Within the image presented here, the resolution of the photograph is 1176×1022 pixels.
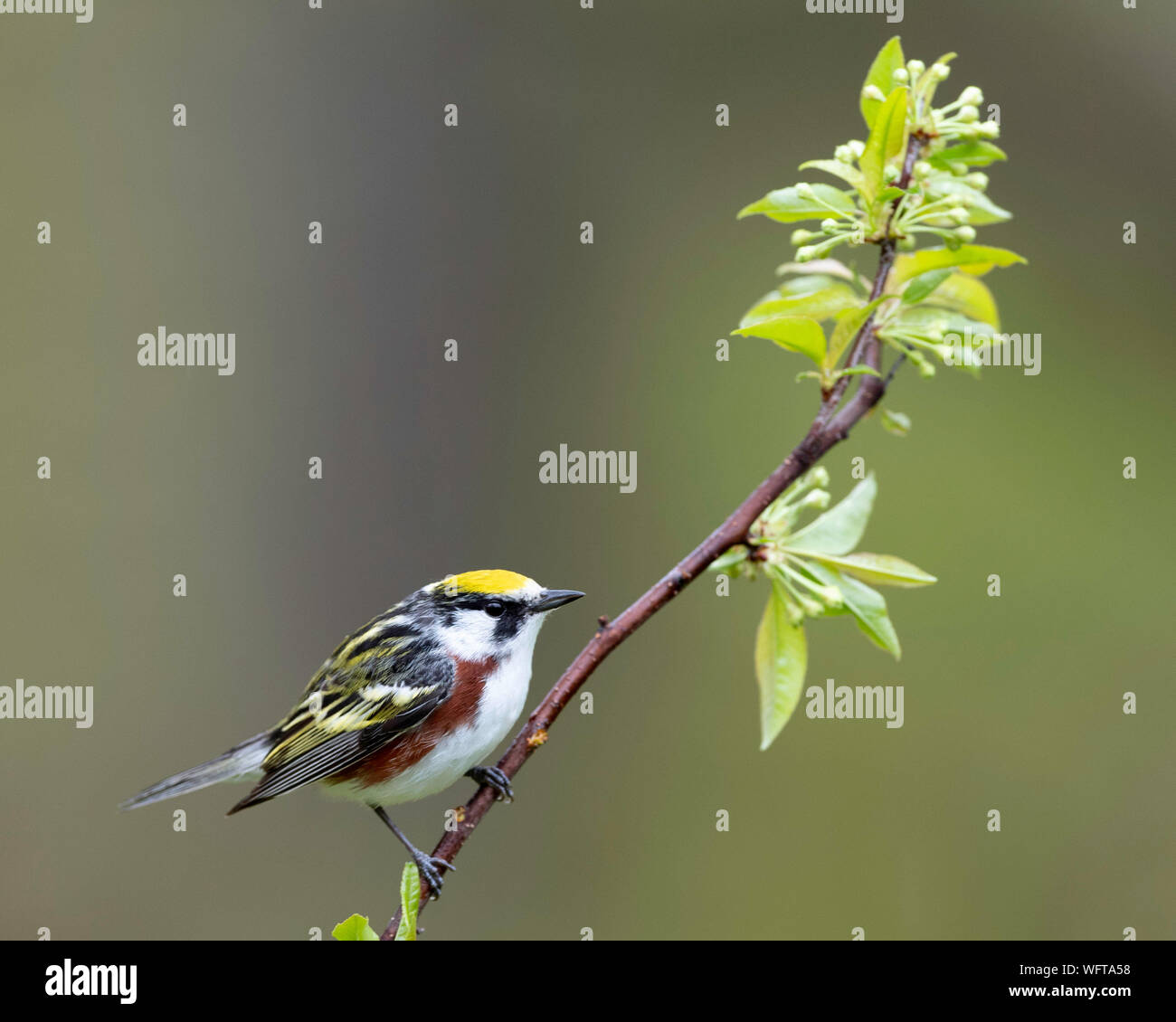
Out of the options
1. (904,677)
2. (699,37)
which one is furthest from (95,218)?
(904,677)

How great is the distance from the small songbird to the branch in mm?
1012

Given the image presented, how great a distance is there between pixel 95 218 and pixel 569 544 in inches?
142

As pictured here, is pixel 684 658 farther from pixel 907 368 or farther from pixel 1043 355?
pixel 1043 355

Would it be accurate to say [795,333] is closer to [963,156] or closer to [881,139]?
[881,139]

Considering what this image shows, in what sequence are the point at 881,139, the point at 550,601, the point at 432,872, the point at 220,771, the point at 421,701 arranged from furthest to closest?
the point at 220,771 < the point at 421,701 < the point at 550,601 < the point at 432,872 < the point at 881,139

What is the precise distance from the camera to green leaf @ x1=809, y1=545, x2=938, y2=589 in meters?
2.65

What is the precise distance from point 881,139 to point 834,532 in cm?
85

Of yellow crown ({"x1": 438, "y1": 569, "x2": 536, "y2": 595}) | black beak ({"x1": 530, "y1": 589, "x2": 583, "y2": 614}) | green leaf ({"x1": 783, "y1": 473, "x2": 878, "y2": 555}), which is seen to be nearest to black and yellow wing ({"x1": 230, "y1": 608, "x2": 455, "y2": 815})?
yellow crown ({"x1": 438, "y1": 569, "x2": 536, "y2": 595})

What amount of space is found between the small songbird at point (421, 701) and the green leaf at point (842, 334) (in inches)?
50.9

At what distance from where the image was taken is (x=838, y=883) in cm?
717

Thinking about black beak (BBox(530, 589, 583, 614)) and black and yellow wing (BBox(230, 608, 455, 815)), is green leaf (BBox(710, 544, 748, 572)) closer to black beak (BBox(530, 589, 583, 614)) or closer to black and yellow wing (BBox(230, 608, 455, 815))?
black beak (BBox(530, 589, 583, 614))

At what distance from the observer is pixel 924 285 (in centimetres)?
259

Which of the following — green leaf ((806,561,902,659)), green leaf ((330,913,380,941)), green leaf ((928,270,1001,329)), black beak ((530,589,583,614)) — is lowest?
green leaf ((330,913,380,941))

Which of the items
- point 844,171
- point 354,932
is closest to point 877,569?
point 844,171
